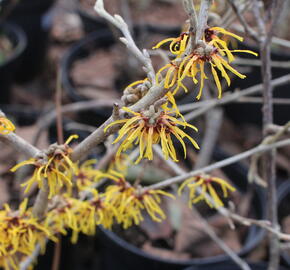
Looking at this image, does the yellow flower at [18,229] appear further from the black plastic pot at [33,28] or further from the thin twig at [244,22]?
the black plastic pot at [33,28]

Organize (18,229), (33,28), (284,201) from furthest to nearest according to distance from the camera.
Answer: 1. (33,28)
2. (284,201)
3. (18,229)

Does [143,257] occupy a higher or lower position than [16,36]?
lower

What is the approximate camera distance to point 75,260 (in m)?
1.56

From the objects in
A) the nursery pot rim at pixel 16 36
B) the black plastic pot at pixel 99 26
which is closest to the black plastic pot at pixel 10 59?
the nursery pot rim at pixel 16 36

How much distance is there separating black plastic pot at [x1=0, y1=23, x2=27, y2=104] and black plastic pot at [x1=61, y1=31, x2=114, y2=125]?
23 cm

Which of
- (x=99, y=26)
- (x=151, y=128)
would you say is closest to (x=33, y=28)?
(x=99, y=26)

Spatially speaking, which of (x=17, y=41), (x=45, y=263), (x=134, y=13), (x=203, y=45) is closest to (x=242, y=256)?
(x=45, y=263)

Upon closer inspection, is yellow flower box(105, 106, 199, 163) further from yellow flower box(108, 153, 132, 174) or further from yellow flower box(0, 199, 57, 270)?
yellow flower box(108, 153, 132, 174)

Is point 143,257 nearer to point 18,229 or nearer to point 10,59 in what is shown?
point 18,229

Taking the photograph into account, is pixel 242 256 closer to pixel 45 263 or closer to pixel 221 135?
pixel 45 263

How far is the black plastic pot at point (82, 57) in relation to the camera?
5.48 feet

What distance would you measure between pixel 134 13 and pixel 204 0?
209cm

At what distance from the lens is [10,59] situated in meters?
1.95

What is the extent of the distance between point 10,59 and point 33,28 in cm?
41
